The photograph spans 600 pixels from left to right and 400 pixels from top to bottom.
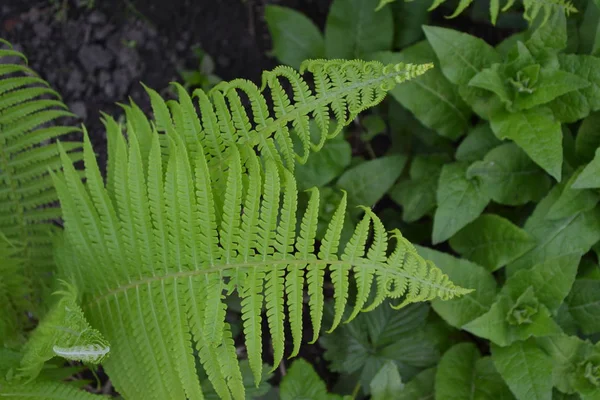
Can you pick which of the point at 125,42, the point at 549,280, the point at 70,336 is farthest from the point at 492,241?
the point at 125,42

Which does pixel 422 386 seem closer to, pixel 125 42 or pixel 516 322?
pixel 516 322

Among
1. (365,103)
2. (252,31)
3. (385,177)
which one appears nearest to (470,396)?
(385,177)

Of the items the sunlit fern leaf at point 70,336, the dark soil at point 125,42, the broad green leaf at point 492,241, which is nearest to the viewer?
the sunlit fern leaf at point 70,336

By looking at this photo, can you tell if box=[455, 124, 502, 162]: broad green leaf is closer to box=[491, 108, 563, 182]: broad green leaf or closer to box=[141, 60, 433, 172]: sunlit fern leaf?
box=[491, 108, 563, 182]: broad green leaf

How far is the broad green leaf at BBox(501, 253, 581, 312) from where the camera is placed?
1906 mm

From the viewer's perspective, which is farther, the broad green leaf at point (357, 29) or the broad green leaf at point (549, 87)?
the broad green leaf at point (357, 29)

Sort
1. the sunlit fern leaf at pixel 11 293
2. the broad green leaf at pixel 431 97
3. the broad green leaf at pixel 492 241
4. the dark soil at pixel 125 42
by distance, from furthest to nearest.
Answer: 1. the dark soil at pixel 125 42
2. the broad green leaf at pixel 431 97
3. the broad green leaf at pixel 492 241
4. the sunlit fern leaf at pixel 11 293

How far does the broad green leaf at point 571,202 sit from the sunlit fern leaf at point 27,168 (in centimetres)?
158

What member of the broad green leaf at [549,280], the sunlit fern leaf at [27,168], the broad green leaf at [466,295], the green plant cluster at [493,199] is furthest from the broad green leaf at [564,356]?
the sunlit fern leaf at [27,168]

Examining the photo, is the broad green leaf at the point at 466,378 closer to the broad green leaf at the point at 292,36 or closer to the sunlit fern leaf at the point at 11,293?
the broad green leaf at the point at 292,36

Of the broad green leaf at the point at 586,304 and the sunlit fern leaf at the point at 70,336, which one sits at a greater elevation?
the sunlit fern leaf at the point at 70,336

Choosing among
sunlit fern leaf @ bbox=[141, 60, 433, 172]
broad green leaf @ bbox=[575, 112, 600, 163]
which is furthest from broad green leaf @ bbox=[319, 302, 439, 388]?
sunlit fern leaf @ bbox=[141, 60, 433, 172]

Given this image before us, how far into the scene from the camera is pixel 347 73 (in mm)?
1426

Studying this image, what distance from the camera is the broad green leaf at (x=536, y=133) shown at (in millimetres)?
1873
